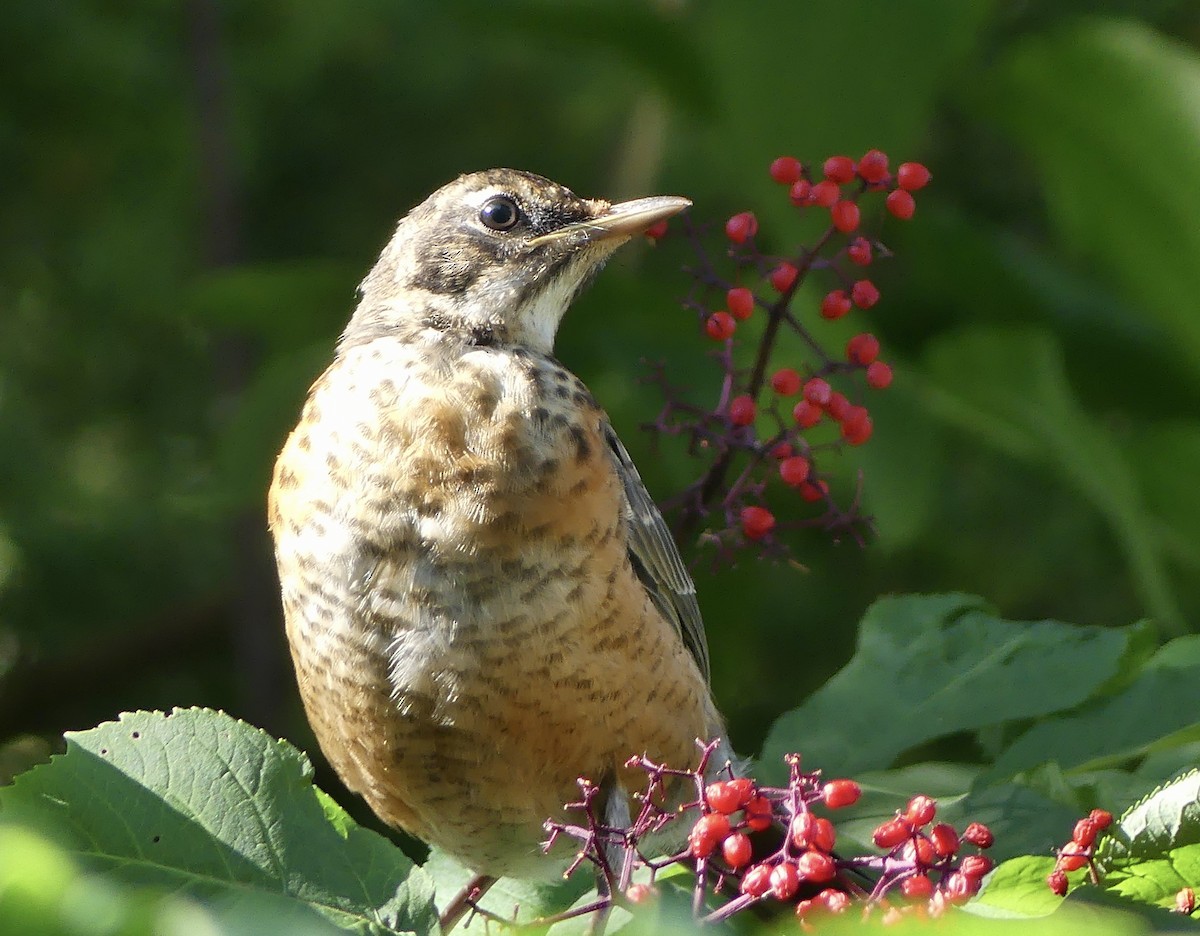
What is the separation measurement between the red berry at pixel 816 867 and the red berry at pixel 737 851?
0.07 meters

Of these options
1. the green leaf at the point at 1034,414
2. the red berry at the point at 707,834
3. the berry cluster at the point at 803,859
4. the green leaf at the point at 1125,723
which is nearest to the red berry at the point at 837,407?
the green leaf at the point at 1125,723

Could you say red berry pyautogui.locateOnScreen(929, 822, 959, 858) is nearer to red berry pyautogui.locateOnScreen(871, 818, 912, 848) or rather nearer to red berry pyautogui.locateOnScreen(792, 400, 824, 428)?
red berry pyautogui.locateOnScreen(871, 818, 912, 848)

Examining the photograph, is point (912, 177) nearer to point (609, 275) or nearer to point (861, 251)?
point (861, 251)

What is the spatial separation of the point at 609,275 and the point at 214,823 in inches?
91.8

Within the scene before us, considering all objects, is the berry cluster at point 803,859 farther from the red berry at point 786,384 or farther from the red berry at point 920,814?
the red berry at point 786,384

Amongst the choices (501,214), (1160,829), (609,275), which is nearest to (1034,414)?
(609,275)

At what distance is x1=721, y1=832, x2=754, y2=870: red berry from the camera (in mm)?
1629

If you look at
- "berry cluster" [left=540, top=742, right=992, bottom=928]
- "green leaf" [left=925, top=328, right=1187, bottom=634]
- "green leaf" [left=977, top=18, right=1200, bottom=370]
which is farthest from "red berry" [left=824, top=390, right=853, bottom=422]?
"green leaf" [left=977, top=18, right=1200, bottom=370]


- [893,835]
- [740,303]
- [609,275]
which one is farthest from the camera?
[609,275]

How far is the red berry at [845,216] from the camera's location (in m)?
2.11

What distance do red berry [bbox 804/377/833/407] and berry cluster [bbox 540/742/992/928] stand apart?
647 millimetres

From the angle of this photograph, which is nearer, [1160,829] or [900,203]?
[1160,829]

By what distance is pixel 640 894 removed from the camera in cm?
168

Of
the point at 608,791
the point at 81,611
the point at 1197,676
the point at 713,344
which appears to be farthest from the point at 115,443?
the point at 1197,676
